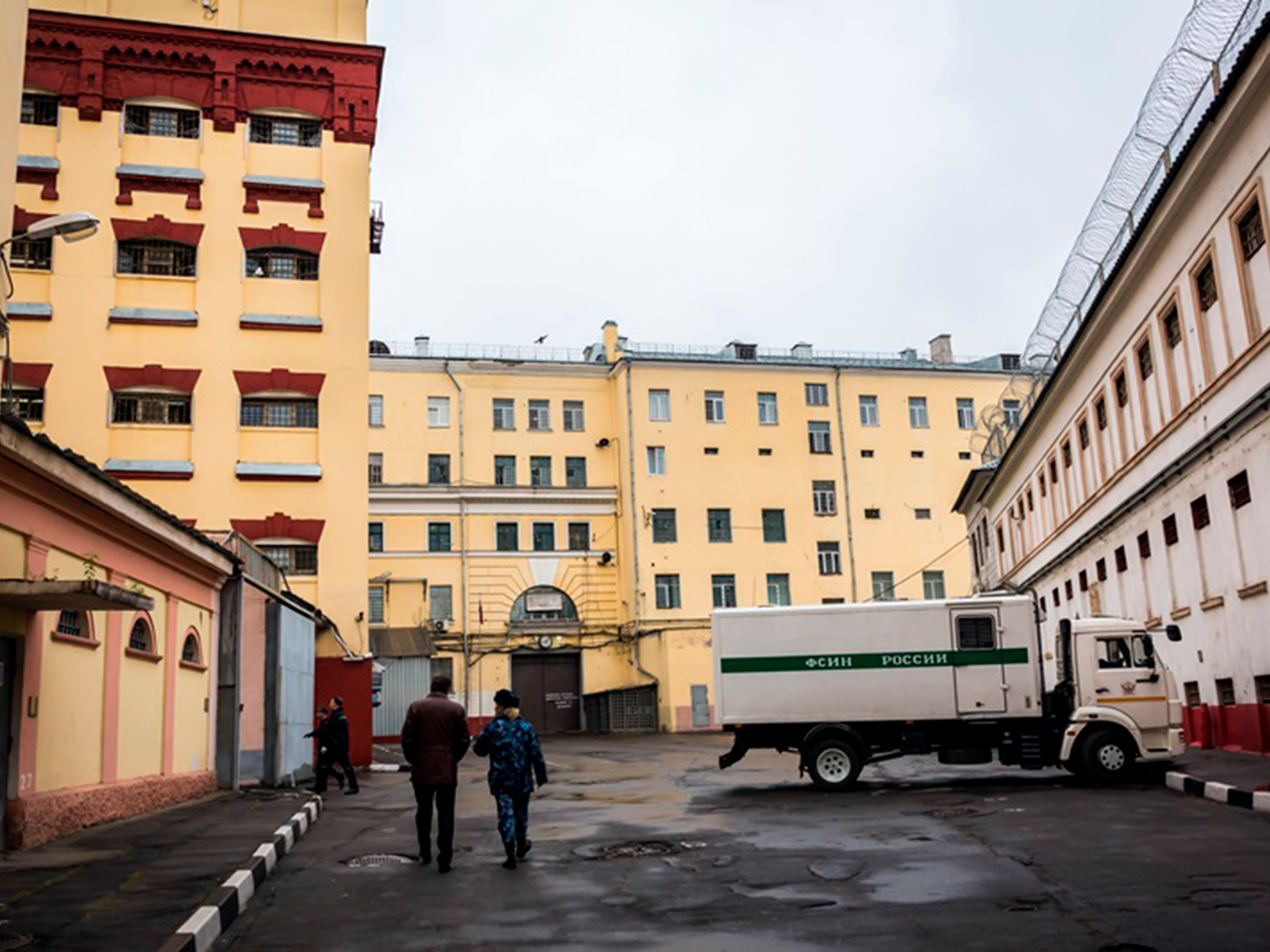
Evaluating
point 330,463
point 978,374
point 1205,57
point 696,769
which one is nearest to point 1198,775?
point 1205,57

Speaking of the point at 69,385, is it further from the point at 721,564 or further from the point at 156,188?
the point at 721,564

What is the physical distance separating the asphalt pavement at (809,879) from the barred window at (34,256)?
1916cm

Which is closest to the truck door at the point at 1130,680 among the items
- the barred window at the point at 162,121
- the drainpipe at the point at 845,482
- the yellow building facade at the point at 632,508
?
the barred window at the point at 162,121

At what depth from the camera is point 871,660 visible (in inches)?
828

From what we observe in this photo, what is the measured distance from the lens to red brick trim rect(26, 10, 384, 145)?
32.2 metres

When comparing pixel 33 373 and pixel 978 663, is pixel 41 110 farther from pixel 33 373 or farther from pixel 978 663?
pixel 978 663

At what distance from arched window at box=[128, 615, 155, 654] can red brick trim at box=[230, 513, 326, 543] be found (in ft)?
44.5

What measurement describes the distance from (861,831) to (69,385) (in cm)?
2406

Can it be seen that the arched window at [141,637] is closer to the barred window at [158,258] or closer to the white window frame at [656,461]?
the barred window at [158,258]

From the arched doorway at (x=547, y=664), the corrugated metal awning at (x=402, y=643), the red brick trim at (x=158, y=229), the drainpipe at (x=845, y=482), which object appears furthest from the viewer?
the drainpipe at (x=845, y=482)

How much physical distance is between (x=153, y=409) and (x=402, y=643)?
630 inches

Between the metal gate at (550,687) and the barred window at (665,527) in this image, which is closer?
the metal gate at (550,687)

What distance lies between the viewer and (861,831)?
14289 mm

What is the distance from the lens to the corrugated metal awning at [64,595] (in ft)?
38.7
